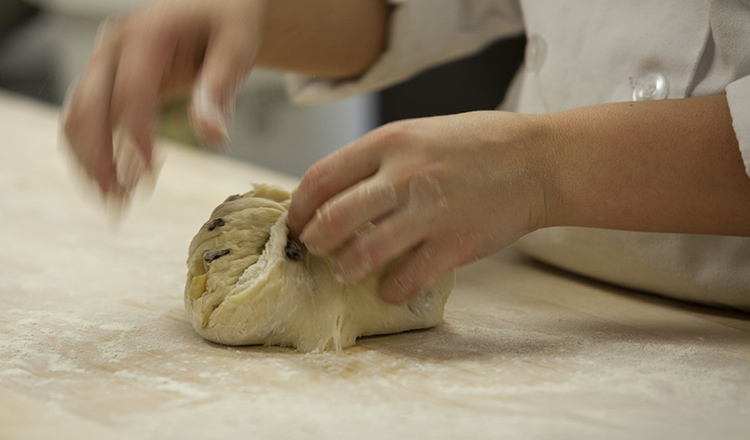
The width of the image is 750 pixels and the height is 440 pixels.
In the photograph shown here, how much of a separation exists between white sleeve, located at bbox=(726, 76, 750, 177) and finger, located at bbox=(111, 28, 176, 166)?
0.69 m

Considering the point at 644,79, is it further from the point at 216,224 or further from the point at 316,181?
the point at 216,224

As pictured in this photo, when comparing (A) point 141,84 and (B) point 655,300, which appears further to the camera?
(B) point 655,300

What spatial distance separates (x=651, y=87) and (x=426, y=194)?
0.43m

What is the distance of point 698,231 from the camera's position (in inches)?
39.9

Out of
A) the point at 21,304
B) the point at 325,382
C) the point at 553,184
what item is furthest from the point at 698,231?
the point at 21,304

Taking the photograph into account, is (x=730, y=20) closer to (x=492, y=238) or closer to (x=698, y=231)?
(x=698, y=231)

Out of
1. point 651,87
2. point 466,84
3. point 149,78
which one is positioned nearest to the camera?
point 149,78

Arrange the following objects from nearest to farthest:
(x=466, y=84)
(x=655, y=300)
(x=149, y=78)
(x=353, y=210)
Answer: (x=353, y=210) → (x=149, y=78) → (x=655, y=300) → (x=466, y=84)

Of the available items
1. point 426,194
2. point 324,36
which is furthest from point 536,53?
point 426,194

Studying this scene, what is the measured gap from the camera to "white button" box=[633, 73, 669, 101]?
1118 millimetres

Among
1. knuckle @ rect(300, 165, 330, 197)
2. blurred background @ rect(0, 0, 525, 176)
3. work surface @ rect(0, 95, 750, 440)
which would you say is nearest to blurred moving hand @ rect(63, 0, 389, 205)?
knuckle @ rect(300, 165, 330, 197)

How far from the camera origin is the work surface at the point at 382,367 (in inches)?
30.1

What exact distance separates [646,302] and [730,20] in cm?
44

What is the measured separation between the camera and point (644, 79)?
1.15 m
